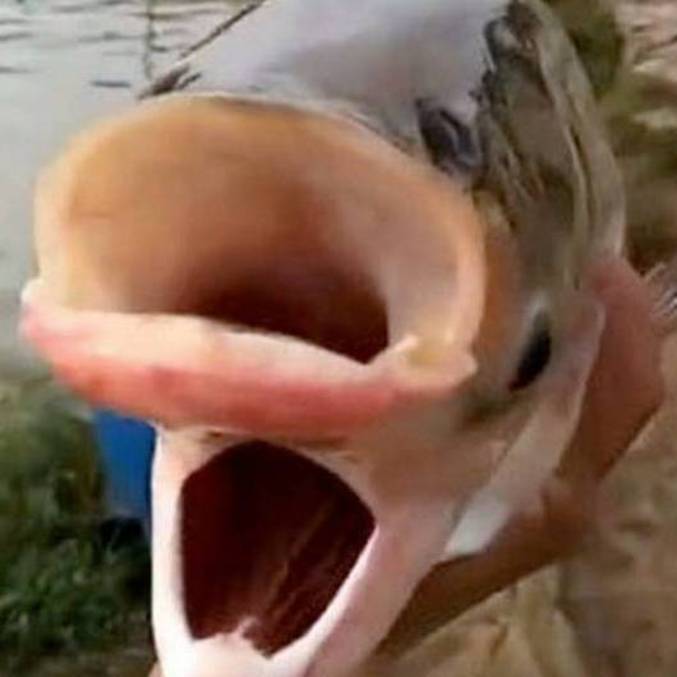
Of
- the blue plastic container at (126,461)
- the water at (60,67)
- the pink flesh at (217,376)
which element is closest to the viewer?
the pink flesh at (217,376)

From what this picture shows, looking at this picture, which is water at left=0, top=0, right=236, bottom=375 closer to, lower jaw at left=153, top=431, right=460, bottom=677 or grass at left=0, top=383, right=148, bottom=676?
grass at left=0, top=383, right=148, bottom=676

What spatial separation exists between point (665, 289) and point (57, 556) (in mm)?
186

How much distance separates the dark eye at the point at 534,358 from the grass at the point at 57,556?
0.54 ft

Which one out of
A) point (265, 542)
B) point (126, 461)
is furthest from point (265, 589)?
point (126, 461)

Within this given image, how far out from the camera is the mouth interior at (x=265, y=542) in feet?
1.72

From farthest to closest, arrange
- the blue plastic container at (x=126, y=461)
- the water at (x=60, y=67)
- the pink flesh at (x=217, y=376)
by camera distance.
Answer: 1. the water at (x=60, y=67)
2. the blue plastic container at (x=126, y=461)
3. the pink flesh at (x=217, y=376)

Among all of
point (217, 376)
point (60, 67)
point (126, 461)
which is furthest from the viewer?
point (60, 67)

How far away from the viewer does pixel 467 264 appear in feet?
1.70

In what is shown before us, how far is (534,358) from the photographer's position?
562mm

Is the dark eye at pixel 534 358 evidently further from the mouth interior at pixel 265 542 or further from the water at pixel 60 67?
the water at pixel 60 67

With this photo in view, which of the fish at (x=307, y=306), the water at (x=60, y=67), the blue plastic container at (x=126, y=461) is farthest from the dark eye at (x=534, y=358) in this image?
the water at (x=60, y=67)

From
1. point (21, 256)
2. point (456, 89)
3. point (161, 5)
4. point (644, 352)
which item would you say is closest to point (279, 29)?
point (456, 89)

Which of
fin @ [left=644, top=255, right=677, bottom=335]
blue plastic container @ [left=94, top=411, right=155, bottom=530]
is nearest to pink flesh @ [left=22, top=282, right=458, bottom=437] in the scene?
blue plastic container @ [left=94, top=411, right=155, bottom=530]

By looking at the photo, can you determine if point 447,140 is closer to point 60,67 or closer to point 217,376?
point 217,376
